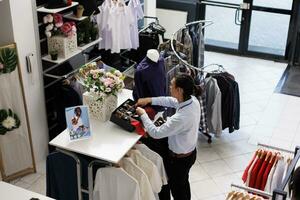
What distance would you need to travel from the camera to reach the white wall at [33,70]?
465cm

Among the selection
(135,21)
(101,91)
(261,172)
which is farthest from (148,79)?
(135,21)

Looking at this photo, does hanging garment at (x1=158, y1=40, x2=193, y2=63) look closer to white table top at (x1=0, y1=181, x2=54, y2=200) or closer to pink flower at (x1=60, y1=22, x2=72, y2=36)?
pink flower at (x1=60, y1=22, x2=72, y2=36)

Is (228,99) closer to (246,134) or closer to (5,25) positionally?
(246,134)

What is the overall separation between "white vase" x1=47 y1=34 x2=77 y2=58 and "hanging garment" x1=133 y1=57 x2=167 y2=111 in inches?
33.7

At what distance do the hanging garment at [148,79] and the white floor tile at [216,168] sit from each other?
1026mm

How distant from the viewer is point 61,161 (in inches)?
155

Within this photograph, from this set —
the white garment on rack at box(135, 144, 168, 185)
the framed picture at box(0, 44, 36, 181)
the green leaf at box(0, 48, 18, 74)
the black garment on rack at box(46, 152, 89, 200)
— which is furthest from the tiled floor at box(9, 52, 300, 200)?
the green leaf at box(0, 48, 18, 74)

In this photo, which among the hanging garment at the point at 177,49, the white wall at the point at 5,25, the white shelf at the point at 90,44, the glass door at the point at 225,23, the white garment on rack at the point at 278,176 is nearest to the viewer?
the white garment on rack at the point at 278,176

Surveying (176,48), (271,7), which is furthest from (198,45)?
(271,7)

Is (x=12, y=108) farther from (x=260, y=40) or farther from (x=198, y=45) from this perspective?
(x=260, y=40)

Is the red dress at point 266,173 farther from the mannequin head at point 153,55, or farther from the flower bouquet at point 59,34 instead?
the flower bouquet at point 59,34

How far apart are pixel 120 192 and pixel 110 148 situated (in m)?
0.35

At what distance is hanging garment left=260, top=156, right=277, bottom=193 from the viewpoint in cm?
369

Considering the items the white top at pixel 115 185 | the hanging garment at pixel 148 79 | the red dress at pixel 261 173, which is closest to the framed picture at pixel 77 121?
the white top at pixel 115 185
